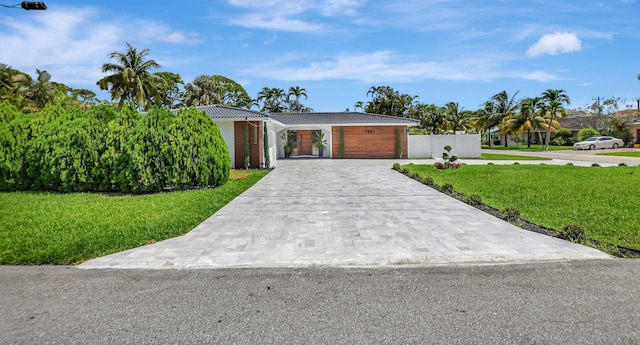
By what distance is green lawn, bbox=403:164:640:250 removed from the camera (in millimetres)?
6091

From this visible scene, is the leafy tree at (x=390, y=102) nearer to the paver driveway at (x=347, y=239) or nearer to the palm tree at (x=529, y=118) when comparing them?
the palm tree at (x=529, y=118)

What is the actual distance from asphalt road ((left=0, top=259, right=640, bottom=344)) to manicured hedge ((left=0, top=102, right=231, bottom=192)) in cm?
661

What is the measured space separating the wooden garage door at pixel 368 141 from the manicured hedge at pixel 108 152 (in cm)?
1644

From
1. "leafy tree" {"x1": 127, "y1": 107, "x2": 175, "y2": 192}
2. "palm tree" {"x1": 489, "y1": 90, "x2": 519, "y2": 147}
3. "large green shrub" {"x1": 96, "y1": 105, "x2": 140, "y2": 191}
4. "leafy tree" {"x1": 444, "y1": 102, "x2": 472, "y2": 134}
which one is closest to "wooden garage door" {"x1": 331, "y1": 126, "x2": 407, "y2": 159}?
"leafy tree" {"x1": 127, "y1": 107, "x2": 175, "y2": 192}

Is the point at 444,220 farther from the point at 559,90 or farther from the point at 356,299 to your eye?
the point at 559,90

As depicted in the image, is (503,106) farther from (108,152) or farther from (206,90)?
(108,152)

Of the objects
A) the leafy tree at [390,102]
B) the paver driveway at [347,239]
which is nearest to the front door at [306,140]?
the leafy tree at [390,102]

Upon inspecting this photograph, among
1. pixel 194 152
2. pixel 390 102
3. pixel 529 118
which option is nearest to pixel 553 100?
pixel 529 118

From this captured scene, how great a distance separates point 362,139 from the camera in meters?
27.3

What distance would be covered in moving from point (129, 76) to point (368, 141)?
1926cm

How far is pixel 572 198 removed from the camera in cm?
887

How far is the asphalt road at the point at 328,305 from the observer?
2.77m

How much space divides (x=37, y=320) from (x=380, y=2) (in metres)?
9.71

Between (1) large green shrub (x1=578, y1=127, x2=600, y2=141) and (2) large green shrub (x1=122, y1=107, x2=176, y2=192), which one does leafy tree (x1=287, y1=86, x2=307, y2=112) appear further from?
(2) large green shrub (x1=122, y1=107, x2=176, y2=192)
